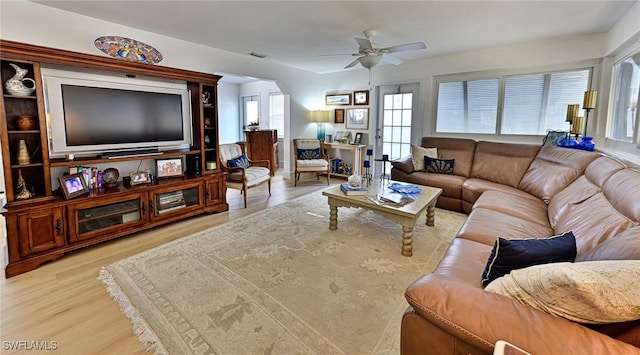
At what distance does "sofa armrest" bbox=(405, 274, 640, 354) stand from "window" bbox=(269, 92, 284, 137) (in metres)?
6.78

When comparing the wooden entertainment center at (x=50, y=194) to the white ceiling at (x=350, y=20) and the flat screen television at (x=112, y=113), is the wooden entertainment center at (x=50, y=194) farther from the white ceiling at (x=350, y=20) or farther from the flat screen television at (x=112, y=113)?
the white ceiling at (x=350, y=20)

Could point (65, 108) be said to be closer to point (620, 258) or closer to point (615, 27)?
point (620, 258)

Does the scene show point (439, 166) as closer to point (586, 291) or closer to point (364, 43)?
point (364, 43)

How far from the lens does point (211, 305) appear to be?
1.98m

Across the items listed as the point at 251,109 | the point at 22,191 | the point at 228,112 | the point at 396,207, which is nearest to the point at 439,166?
the point at 396,207

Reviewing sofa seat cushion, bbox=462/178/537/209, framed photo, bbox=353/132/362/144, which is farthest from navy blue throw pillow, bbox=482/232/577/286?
framed photo, bbox=353/132/362/144

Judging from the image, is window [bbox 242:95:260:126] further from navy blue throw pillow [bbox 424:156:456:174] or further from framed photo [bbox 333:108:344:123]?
navy blue throw pillow [bbox 424:156:456:174]

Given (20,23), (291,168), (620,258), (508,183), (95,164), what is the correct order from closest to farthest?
(620,258) < (20,23) < (95,164) < (508,183) < (291,168)

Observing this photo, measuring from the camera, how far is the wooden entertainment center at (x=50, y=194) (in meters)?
2.40

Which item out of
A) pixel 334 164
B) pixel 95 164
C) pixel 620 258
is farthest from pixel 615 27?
pixel 95 164

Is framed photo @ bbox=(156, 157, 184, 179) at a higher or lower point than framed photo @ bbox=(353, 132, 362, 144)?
lower

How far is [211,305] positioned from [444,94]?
15.6 feet

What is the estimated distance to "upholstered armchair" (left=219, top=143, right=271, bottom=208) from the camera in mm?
4293

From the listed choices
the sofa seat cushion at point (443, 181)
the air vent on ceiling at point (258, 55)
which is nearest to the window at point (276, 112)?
the air vent on ceiling at point (258, 55)
